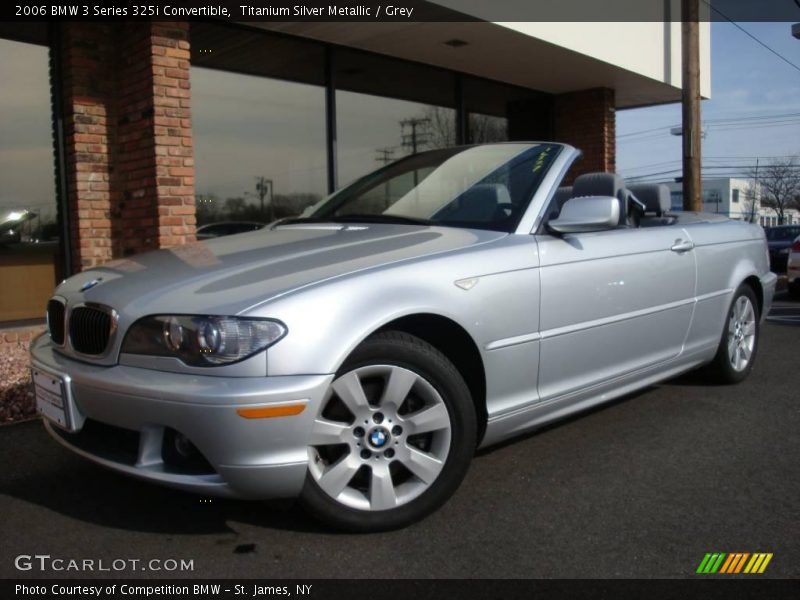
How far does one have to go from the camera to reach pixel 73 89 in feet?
20.6

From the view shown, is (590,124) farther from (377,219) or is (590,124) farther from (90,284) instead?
(90,284)

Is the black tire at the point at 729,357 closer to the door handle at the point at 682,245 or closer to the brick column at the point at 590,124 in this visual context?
the door handle at the point at 682,245

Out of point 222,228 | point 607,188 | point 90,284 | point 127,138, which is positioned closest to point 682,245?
point 607,188

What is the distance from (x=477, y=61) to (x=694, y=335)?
592cm

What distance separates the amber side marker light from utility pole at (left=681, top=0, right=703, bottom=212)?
8667mm

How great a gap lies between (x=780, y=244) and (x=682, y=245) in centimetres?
1508

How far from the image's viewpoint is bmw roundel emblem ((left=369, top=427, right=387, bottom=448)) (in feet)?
8.97

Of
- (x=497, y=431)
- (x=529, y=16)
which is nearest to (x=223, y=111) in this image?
(x=529, y=16)

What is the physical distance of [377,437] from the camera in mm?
2744

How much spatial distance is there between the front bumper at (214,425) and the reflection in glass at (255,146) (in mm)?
4973

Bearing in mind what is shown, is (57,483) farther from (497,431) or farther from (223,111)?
(223,111)

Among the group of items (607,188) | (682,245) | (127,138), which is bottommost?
(682,245)

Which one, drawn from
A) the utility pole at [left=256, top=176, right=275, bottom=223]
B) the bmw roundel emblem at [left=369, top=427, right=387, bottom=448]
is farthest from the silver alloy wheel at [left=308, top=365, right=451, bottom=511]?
the utility pole at [left=256, top=176, right=275, bottom=223]

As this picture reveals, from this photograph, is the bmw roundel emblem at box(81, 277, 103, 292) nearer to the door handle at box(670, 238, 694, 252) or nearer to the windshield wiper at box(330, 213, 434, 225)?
the windshield wiper at box(330, 213, 434, 225)
